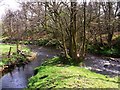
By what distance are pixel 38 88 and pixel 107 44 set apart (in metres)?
27.8

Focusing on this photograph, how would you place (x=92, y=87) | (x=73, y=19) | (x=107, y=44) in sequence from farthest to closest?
1. (x=107, y=44)
2. (x=73, y=19)
3. (x=92, y=87)

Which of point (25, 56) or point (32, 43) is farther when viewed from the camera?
point (32, 43)

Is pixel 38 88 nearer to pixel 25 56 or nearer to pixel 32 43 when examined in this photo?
Result: pixel 25 56

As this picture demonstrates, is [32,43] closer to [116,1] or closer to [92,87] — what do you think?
[116,1]

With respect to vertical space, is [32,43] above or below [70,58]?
below

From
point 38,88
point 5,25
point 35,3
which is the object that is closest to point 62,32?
point 35,3

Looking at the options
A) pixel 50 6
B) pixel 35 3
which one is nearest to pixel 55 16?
pixel 50 6

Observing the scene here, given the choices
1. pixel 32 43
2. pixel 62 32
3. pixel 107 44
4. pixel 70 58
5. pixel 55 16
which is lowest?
pixel 32 43

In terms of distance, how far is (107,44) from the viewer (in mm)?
39938

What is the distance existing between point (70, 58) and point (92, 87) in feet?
42.1

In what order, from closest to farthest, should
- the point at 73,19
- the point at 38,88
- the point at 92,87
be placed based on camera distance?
the point at 92,87 → the point at 38,88 → the point at 73,19

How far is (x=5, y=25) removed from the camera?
65000 millimetres

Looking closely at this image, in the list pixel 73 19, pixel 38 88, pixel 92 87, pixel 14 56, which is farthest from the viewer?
pixel 14 56

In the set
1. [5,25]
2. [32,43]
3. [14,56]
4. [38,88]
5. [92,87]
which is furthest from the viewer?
[5,25]
